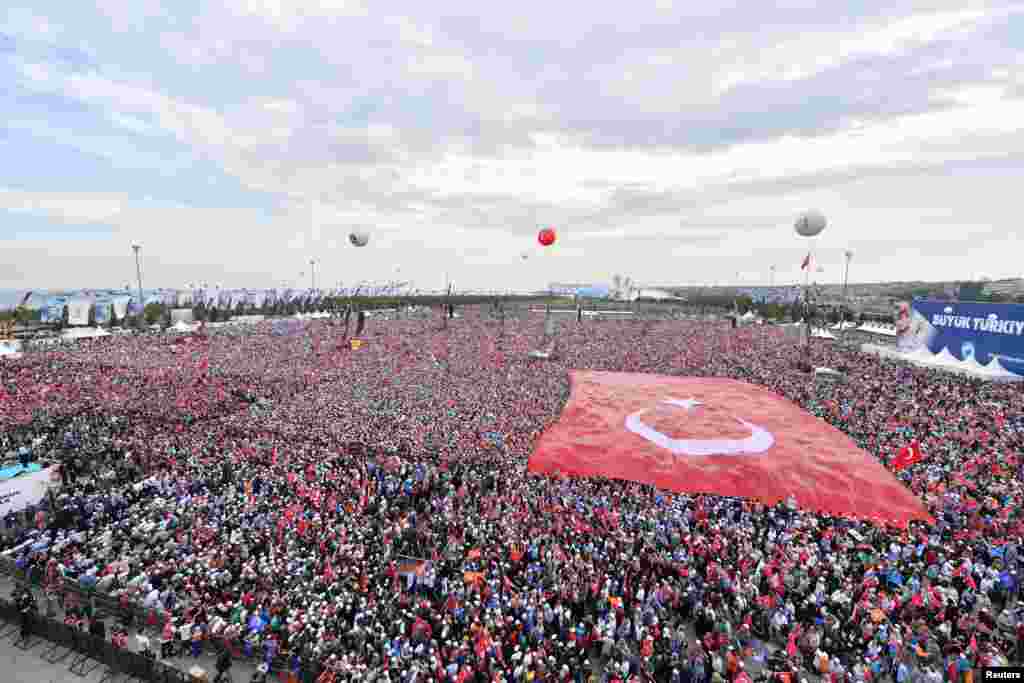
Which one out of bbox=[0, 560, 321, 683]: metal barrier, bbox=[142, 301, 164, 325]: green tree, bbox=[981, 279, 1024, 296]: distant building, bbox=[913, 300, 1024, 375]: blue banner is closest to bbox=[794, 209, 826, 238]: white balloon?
bbox=[913, 300, 1024, 375]: blue banner

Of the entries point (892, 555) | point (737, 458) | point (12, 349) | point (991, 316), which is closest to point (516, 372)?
point (737, 458)

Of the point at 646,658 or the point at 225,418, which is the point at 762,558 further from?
the point at 225,418

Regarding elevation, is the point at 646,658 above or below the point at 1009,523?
below

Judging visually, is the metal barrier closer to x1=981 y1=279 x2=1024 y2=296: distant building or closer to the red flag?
the red flag

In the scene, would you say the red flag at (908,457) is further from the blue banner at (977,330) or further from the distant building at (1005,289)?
the distant building at (1005,289)

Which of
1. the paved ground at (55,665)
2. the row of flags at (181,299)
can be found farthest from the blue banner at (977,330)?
the row of flags at (181,299)

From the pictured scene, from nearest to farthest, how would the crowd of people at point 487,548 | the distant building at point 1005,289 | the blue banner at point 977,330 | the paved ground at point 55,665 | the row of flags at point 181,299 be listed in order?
the paved ground at point 55,665
the crowd of people at point 487,548
the blue banner at point 977,330
the row of flags at point 181,299
the distant building at point 1005,289

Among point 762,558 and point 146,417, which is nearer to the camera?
point 762,558
